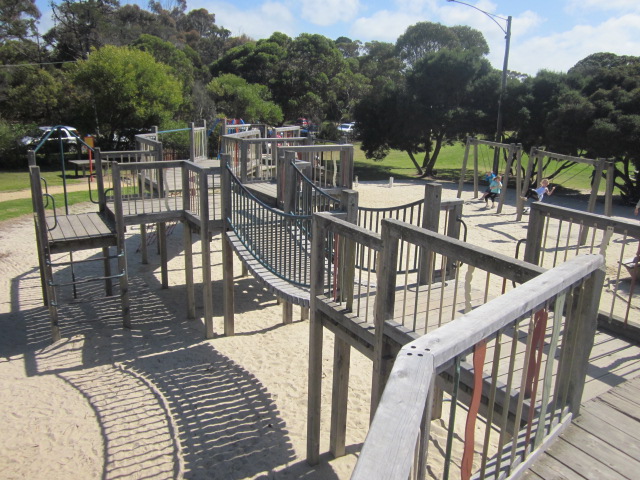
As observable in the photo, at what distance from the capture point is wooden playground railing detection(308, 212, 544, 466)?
11.6 feet

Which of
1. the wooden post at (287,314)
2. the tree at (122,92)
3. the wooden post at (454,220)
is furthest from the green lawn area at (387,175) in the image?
the wooden post at (454,220)

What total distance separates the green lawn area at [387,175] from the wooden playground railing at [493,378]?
17.9m

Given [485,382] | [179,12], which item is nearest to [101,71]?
[485,382]

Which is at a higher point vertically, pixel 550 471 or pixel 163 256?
pixel 550 471

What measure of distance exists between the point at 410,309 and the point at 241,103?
31.0 meters

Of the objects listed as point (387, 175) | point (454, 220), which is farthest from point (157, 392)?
point (387, 175)

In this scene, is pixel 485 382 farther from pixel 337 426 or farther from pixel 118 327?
pixel 118 327

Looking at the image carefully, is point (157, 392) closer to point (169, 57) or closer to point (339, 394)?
point (339, 394)

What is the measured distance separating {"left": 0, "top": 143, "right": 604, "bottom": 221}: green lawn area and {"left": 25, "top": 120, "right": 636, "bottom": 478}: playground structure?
9.55 m

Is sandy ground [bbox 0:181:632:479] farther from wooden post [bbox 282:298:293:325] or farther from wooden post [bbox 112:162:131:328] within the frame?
wooden post [bbox 112:162:131:328]

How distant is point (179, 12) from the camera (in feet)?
334

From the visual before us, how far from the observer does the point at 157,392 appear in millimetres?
7750

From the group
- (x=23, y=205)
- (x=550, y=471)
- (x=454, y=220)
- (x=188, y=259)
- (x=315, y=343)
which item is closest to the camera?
(x=550, y=471)

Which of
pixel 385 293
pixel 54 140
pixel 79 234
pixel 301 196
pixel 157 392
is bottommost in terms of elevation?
pixel 157 392
